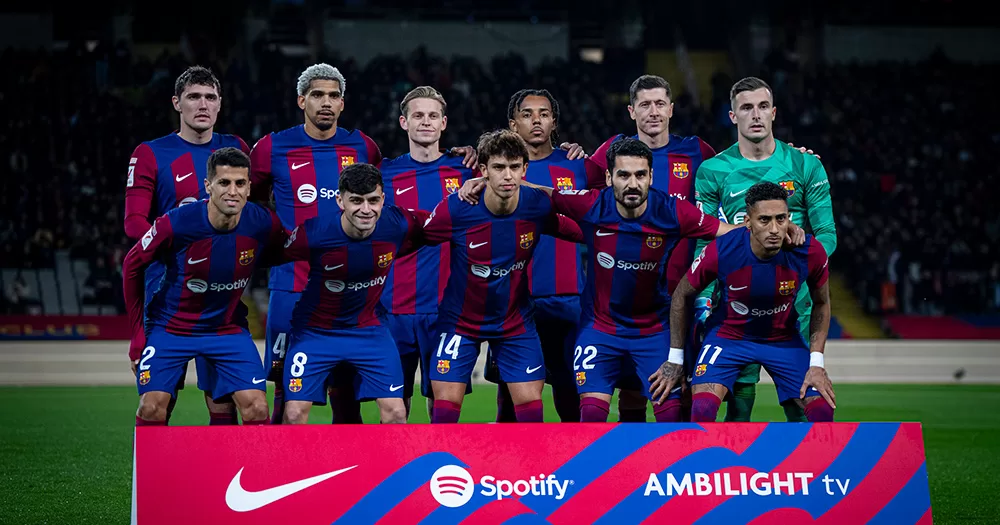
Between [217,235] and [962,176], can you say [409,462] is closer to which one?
[217,235]

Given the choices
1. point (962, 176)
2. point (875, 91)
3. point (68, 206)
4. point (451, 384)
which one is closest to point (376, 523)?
point (451, 384)

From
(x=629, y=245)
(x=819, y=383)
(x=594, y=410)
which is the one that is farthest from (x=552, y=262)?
(x=819, y=383)

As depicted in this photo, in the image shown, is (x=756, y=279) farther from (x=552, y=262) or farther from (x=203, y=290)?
(x=203, y=290)

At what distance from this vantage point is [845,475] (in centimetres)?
432

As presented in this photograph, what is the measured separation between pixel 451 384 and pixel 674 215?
4.76 feet

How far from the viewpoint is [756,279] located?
549 cm

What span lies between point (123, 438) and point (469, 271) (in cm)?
476

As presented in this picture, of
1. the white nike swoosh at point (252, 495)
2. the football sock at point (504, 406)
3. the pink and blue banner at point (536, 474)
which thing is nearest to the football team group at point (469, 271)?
the football sock at point (504, 406)

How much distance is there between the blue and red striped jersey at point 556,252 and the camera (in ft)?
20.7

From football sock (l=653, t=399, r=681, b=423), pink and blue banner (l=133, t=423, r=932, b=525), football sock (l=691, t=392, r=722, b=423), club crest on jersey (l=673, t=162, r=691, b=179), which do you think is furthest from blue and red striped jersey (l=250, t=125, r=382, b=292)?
football sock (l=691, t=392, r=722, b=423)

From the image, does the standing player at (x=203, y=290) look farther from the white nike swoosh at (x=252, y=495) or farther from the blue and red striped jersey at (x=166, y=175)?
the white nike swoosh at (x=252, y=495)

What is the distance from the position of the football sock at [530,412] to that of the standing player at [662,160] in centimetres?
62

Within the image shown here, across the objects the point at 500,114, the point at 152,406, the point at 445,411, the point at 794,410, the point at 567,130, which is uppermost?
the point at 500,114

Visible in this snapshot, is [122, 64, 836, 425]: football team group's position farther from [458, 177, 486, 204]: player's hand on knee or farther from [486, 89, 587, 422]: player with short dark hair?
[486, 89, 587, 422]: player with short dark hair
